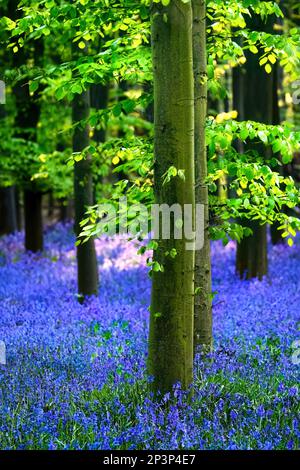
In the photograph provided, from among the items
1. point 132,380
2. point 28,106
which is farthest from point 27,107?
point 132,380

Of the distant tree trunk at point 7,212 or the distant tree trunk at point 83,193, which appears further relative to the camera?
the distant tree trunk at point 7,212

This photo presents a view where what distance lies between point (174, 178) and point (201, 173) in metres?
1.30

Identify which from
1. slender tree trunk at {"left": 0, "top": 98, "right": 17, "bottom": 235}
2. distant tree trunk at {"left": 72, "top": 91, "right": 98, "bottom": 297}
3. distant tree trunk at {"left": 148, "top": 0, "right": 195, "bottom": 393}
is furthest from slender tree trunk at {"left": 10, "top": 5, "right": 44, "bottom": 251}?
distant tree trunk at {"left": 148, "top": 0, "right": 195, "bottom": 393}

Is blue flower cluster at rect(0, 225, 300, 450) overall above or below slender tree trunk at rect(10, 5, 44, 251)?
below

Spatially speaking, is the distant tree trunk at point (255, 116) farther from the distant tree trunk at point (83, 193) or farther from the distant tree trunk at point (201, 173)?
the distant tree trunk at point (201, 173)

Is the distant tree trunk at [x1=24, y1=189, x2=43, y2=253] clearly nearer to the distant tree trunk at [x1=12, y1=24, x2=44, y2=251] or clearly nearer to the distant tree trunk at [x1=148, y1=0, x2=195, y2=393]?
the distant tree trunk at [x1=12, y1=24, x2=44, y2=251]

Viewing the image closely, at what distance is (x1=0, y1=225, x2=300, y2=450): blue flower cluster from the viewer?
4.53 metres

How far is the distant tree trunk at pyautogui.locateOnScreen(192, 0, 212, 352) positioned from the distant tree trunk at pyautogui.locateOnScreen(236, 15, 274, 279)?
603 cm

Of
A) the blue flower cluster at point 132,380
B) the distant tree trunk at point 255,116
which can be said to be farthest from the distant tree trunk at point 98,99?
the blue flower cluster at point 132,380

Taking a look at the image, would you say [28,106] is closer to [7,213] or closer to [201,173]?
[7,213]

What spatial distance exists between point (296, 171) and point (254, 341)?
16.3m

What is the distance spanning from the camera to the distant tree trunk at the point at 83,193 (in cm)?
1018

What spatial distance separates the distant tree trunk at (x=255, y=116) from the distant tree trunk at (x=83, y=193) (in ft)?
10.6

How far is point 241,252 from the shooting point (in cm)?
1246
